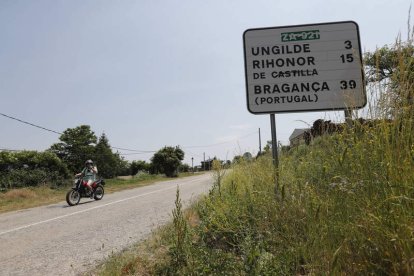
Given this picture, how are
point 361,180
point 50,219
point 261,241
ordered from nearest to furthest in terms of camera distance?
1. point 361,180
2. point 261,241
3. point 50,219

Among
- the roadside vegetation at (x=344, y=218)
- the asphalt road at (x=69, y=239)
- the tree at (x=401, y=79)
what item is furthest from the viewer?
the asphalt road at (x=69, y=239)

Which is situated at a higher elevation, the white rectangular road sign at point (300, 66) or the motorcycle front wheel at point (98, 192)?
the white rectangular road sign at point (300, 66)

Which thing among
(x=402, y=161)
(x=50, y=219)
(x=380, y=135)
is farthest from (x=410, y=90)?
(x=50, y=219)

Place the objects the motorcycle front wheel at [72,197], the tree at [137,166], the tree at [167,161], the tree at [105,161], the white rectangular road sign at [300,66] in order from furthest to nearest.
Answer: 1. the tree at [137,166]
2. the tree at [105,161]
3. the tree at [167,161]
4. the motorcycle front wheel at [72,197]
5. the white rectangular road sign at [300,66]

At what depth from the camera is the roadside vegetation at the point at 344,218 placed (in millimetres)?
1924

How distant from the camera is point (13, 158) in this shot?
27.5 m

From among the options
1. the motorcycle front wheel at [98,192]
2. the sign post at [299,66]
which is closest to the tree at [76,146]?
the motorcycle front wheel at [98,192]

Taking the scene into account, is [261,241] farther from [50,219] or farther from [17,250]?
[50,219]

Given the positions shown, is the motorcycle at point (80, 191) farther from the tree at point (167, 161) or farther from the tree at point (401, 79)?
the tree at point (167, 161)

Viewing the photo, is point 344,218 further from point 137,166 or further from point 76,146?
point 137,166

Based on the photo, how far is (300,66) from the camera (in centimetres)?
480

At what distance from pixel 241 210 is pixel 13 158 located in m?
28.2

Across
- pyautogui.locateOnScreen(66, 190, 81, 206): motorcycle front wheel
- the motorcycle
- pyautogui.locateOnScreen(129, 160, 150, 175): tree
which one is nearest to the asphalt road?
pyautogui.locateOnScreen(66, 190, 81, 206): motorcycle front wheel

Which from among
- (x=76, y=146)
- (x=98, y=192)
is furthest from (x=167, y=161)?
(x=98, y=192)
